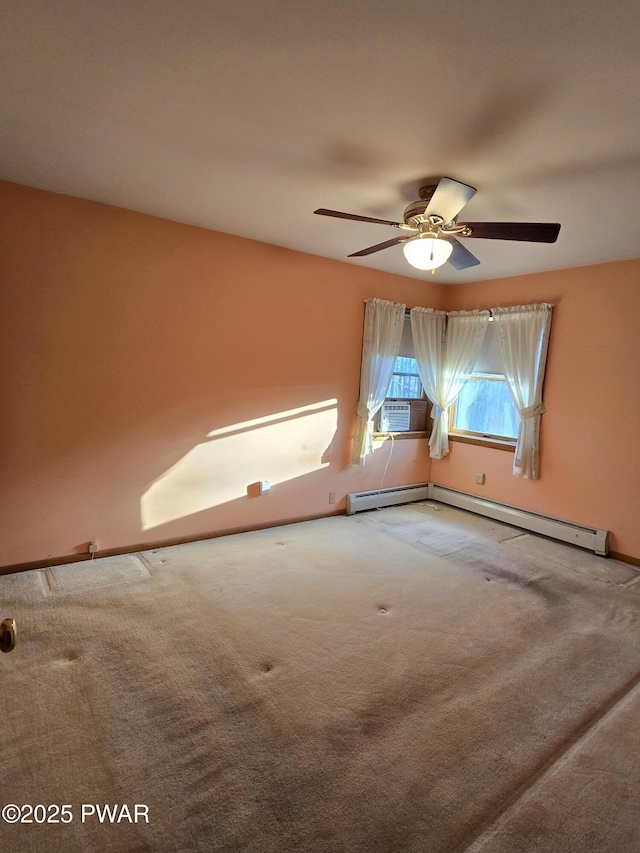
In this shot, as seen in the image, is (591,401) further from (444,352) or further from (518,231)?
(518,231)

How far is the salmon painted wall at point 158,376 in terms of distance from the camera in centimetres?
286

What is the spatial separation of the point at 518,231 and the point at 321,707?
2.49m

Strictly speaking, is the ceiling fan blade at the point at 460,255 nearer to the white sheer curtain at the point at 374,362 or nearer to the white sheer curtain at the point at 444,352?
the white sheer curtain at the point at 374,362

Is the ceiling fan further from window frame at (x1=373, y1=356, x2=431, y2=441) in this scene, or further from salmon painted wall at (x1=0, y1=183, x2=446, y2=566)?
window frame at (x1=373, y1=356, x2=431, y2=441)

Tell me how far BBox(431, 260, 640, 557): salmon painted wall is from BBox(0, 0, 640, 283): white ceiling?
3.39 feet

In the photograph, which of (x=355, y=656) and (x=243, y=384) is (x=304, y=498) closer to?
(x=243, y=384)

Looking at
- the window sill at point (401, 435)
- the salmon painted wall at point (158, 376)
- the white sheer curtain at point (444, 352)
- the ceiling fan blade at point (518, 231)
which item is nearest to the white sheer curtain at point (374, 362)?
the salmon painted wall at point (158, 376)

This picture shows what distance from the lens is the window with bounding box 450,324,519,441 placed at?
183 inches

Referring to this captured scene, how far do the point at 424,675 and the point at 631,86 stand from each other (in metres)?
2.61

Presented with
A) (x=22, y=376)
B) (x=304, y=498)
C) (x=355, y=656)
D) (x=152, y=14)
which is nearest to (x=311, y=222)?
(x=152, y=14)

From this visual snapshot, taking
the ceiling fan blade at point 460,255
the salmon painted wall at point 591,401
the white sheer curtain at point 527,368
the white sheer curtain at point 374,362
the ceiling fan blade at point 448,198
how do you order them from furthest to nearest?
the white sheer curtain at point 374,362 → the white sheer curtain at point 527,368 → the salmon painted wall at point 591,401 → the ceiling fan blade at point 460,255 → the ceiling fan blade at point 448,198

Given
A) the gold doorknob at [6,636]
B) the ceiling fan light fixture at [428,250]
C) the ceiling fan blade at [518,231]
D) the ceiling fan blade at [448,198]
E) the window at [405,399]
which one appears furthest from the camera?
the window at [405,399]

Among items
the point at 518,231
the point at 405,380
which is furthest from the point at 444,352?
the point at 518,231

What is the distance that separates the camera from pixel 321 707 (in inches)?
76.7
